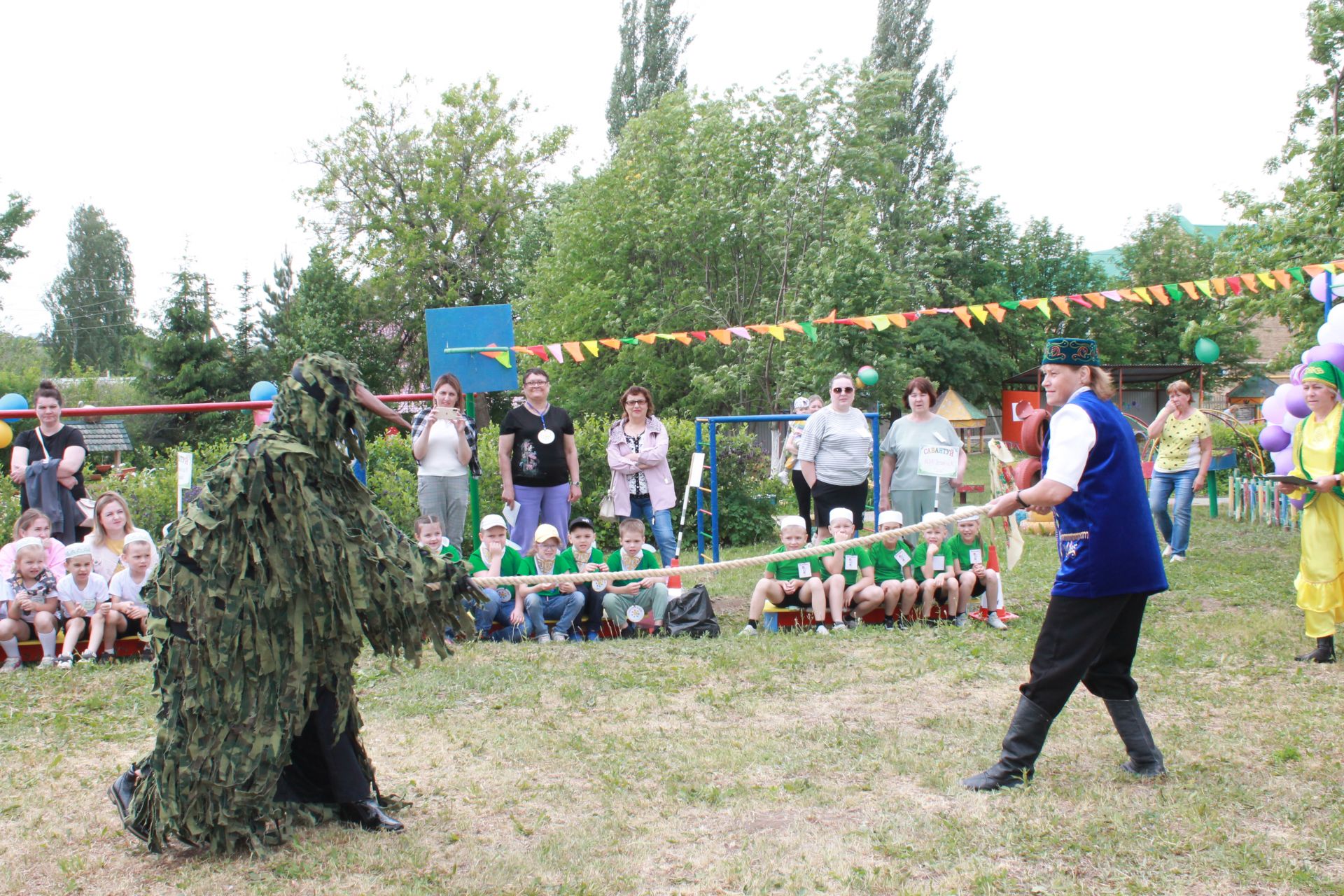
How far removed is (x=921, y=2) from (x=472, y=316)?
32.1 m

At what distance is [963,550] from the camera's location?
7332 millimetres

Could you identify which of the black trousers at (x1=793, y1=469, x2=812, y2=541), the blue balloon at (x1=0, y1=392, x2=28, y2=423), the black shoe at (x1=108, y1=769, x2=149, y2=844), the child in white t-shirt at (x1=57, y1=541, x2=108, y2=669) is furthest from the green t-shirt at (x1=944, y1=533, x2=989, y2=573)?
the blue balloon at (x1=0, y1=392, x2=28, y2=423)

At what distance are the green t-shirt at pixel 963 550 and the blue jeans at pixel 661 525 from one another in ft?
6.79

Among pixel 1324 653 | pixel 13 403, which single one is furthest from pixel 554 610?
pixel 13 403

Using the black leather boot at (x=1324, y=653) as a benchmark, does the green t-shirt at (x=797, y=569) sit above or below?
above

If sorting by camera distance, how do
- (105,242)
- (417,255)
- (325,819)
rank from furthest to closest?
(105,242) < (417,255) < (325,819)

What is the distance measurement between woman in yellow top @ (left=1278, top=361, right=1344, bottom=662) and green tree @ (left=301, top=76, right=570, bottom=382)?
31.4m

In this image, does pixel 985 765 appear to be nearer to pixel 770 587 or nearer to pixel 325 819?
pixel 325 819

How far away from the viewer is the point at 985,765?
419cm

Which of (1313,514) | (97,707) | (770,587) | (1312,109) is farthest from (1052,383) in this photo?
(1312,109)

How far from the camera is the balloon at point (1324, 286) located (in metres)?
8.62

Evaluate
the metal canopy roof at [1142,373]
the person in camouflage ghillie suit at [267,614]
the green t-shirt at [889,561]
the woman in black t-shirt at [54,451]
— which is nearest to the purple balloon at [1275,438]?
the green t-shirt at [889,561]

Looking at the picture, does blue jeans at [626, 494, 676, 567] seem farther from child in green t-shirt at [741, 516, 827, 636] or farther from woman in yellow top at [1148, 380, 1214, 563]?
A: woman in yellow top at [1148, 380, 1214, 563]

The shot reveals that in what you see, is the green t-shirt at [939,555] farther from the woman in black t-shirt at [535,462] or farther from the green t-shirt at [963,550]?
the woman in black t-shirt at [535,462]
